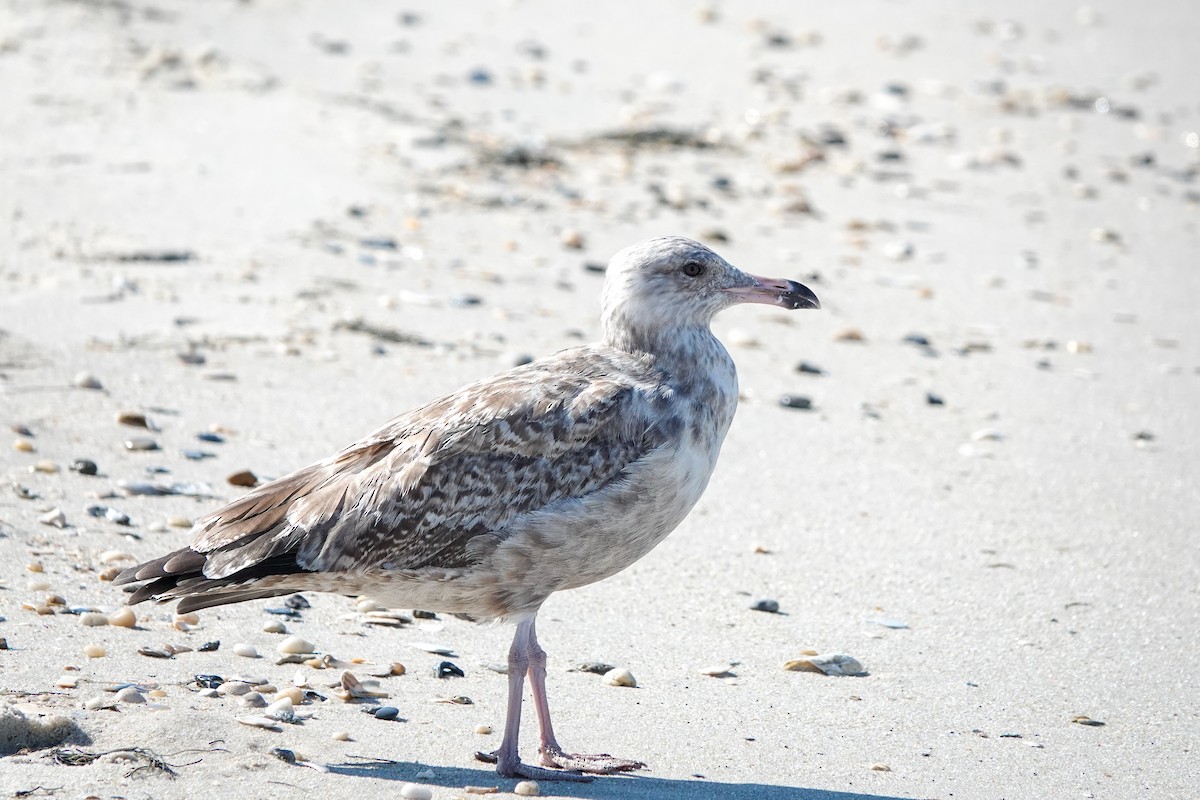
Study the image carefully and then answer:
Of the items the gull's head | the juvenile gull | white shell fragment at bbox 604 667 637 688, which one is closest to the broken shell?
the juvenile gull

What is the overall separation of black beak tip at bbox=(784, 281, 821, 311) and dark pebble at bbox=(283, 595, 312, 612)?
7.08ft

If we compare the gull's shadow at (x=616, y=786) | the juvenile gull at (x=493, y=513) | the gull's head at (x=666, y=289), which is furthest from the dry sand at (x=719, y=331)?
the gull's head at (x=666, y=289)

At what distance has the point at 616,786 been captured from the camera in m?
4.46

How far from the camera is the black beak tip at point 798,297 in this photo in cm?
531

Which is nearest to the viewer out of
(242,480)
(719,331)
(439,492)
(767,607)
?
(439,492)

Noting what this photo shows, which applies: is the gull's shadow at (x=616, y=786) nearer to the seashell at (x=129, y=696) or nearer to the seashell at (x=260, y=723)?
the seashell at (x=260, y=723)

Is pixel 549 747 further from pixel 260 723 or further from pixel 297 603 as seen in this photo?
pixel 297 603

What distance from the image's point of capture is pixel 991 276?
9805 millimetres

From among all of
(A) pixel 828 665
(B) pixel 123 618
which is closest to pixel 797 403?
(A) pixel 828 665

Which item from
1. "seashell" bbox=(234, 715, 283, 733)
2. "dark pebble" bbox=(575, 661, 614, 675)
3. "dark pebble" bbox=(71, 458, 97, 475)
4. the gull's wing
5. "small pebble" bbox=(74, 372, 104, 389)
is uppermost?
the gull's wing

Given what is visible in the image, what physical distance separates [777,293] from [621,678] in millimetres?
1488

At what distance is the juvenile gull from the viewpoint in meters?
4.65

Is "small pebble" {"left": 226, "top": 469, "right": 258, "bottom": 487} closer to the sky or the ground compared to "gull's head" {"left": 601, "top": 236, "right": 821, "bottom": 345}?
closer to the ground

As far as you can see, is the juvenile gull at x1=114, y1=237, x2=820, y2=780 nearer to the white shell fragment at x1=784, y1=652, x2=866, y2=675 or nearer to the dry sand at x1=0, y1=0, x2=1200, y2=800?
the dry sand at x1=0, y1=0, x2=1200, y2=800
